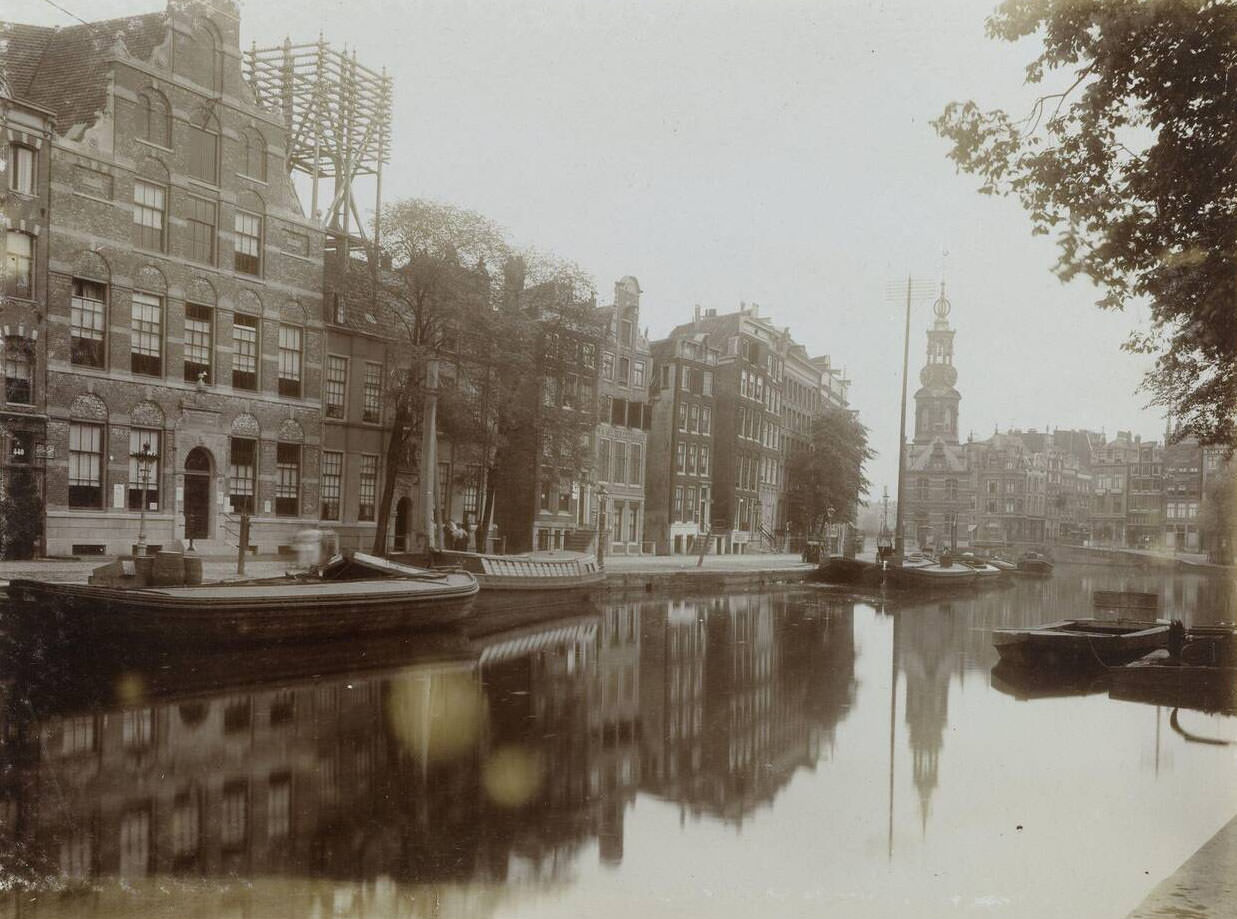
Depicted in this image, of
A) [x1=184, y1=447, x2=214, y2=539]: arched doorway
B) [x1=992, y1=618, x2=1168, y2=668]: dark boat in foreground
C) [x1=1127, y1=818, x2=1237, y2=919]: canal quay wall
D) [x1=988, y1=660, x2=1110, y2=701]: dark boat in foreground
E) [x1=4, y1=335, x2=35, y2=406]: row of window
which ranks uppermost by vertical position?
[x1=4, y1=335, x2=35, y2=406]: row of window

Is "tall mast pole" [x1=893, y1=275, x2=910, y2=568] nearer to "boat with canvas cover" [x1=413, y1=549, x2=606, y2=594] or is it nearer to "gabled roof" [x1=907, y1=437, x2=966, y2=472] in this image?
"boat with canvas cover" [x1=413, y1=549, x2=606, y2=594]

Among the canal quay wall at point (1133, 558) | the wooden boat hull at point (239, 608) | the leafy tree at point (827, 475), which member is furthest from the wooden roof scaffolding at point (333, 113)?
the canal quay wall at point (1133, 558)

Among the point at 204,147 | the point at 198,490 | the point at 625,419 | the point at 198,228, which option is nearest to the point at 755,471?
the point at 625,419

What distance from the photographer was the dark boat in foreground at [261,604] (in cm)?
1292

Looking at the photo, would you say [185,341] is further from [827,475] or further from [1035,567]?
[1035,567]

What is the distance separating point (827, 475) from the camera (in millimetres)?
55688

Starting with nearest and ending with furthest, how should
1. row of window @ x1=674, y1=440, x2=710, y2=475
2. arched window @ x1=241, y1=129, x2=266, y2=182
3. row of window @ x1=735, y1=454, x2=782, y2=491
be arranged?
arched window @ x1=241, y1=129, x2=266, y2=182 < row of window @ x1=674, y1=440, x2=710, y2=475 < row of window @ x1=735, y1=454, x2=782, y2=491

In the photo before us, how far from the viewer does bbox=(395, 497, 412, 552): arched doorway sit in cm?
3028

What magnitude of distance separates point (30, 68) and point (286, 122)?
8.29 meters

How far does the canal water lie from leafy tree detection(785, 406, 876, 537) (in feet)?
131

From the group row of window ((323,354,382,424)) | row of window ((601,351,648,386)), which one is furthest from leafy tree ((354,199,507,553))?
row of window ((601,351,648,386))

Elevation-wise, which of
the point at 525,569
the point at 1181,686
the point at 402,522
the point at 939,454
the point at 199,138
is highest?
the point at 199,138

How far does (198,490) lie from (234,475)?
1.43 metres

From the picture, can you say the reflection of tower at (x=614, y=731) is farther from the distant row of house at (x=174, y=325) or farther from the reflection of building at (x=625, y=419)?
the reflection of building at (x=625, y=419)
